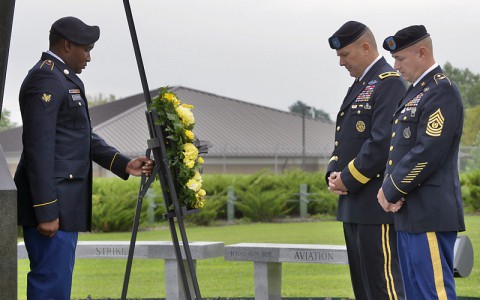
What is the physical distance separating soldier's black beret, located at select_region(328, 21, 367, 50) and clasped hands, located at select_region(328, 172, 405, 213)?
0.73 meters

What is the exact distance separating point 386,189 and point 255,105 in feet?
159

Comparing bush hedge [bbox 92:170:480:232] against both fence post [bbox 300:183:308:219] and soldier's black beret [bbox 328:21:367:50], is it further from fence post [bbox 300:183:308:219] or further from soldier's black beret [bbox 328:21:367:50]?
soldier's black beret [bbox 328:21:367:50]

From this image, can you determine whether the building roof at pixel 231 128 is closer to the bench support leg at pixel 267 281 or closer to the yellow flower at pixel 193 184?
the bench support leg at pixel 267 281

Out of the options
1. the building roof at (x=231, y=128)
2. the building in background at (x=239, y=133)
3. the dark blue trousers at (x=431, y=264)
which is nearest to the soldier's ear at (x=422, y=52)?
the dark blue trousers at (x=431, y=264)

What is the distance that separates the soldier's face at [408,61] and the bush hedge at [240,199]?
1467cm

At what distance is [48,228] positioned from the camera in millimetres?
4746

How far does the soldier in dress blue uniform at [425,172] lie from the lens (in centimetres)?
459

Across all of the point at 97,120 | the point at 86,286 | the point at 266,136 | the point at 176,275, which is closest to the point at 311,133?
the point at 266,136

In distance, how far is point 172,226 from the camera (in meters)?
4.97

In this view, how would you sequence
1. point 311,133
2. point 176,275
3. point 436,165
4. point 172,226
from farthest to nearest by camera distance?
point 311,133
point 176,275
point 172,226
point 436,165

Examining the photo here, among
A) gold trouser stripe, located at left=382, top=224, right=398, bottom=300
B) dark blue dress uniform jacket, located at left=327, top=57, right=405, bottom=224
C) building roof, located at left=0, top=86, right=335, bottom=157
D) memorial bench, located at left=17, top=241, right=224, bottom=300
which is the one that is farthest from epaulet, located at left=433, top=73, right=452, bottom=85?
building roof, located at left=0, top=86, right=335, bottom=157

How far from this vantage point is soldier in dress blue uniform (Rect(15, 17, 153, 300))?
4730 mm

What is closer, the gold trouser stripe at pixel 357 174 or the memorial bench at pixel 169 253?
the gold trouser stripe at pixel 357 174

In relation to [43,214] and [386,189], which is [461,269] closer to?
[386,189]
